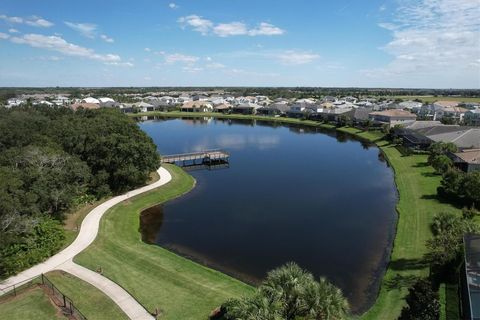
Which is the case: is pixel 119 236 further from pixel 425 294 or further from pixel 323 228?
pixel 425 294

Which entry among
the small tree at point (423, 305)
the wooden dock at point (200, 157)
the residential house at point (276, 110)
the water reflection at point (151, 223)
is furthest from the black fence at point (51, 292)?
the residential house at point (276, 110)

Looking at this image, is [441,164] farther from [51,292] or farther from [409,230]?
[51,292]

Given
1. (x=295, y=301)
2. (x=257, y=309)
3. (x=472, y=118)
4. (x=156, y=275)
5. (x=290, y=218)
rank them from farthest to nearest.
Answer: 1. (x=472, y=118)
2. (x=290, y=218)
3. (x=156, y=275)
4. (x=295, y=301)
5. (x=257, y=309)

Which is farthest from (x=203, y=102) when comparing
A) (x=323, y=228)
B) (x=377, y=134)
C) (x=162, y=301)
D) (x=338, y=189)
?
(x=162, y=301)

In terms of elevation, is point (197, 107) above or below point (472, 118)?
below

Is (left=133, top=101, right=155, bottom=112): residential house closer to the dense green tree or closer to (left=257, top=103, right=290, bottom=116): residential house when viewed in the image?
(left=257, top=103, right=290, bottom=116): residential house

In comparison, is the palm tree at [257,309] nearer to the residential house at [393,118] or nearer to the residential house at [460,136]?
the residential house at [460,136]

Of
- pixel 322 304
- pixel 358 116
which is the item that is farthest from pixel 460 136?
pixel 322 304
